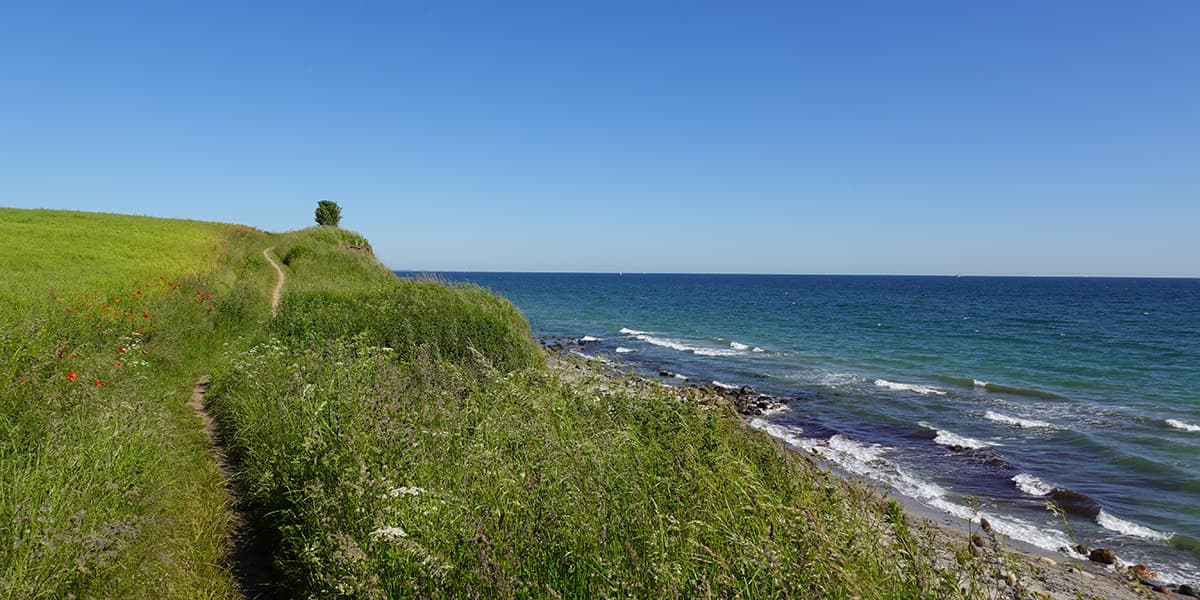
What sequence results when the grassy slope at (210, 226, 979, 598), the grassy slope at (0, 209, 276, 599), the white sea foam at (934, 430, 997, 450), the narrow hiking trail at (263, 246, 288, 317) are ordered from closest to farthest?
1. the grassy slope at (210, 226, 979, 598)
2. the grassy slope at (0, 209, 276, 599)
3. the white sea foam at (934, 430, 997, 450)
4. the narrow hiking trail at (263, 246, 288, 317)

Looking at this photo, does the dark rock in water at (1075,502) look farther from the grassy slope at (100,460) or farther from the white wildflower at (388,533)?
the grassy slope at (100,460)

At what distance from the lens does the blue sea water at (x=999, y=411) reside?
500 inches

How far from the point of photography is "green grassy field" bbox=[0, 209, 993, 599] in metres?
4.03

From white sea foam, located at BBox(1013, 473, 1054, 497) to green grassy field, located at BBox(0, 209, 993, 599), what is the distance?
8811mm

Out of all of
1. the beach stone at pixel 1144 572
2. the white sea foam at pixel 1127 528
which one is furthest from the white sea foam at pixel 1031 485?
the beach stone at pixel 1144 572

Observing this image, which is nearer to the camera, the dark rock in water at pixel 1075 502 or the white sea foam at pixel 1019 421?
the dark rock in water at pixel 1075 502

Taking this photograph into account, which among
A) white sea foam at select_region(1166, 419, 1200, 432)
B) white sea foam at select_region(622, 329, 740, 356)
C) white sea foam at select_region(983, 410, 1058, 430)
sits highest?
white sea foam at select_region(1166, 419, 1200, 432)

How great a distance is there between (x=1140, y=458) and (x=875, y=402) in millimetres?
7621

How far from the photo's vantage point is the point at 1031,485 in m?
14.1

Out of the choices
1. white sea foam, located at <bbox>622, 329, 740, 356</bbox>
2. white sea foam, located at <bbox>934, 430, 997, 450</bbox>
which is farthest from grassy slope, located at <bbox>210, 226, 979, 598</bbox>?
white sea foam, located at <bbox>622, 329, 740, 356</bbox>

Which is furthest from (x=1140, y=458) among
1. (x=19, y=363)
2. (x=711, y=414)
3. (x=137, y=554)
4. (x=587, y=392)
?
(x=19, y=363)

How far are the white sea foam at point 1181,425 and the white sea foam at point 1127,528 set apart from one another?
9946 millimetres

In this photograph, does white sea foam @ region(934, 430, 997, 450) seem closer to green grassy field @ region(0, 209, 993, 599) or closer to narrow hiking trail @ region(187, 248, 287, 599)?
green grassy field @ region(0, 209, 993, 599)

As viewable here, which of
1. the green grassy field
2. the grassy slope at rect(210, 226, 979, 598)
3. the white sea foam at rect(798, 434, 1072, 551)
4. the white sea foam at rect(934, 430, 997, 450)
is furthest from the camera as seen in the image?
the white sea foam at rect(934, 430, 997, 450)
